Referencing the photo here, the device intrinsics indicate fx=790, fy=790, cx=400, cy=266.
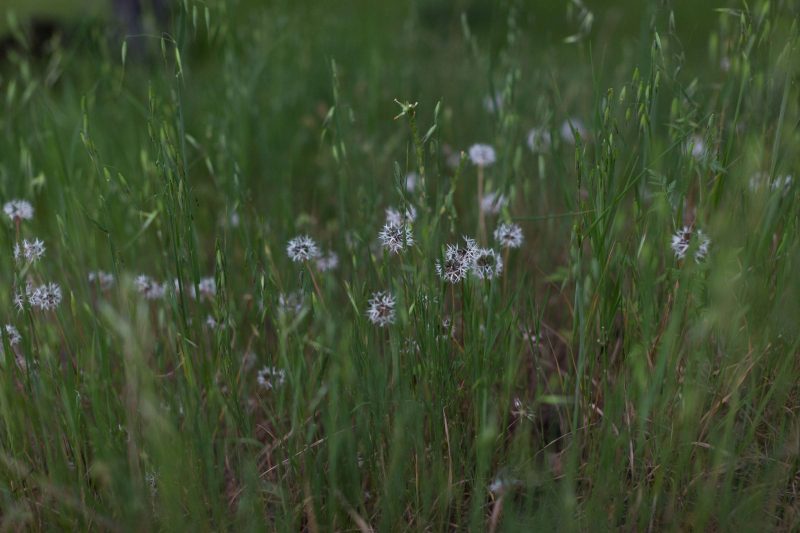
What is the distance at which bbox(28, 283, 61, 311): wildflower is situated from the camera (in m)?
1.72

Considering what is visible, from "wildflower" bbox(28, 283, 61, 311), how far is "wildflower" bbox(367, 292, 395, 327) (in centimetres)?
69

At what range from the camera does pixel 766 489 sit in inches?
54.5

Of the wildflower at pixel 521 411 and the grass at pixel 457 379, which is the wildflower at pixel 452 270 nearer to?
the grass at pixel 457 379

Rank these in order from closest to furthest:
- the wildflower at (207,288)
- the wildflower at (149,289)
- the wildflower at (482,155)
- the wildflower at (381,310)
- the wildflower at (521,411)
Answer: the wildflower at (521,411)
the wildflower at (381,310)
the wildflower at (149,289)
the wildflower at (207,288)
the wildflower at (482,155)

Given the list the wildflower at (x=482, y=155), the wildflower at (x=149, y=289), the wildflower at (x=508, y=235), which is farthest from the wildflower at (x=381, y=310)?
the wildflower at (x=482, y=155)

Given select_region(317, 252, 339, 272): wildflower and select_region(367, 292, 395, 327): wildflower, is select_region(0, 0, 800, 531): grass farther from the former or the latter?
select_region(317, 252, 339, 272): wildflower

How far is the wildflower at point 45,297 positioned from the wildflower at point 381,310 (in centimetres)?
69

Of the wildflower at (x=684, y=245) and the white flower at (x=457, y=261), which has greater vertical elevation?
the white flower at (x=457, y=261)

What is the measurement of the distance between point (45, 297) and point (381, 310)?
0.76m

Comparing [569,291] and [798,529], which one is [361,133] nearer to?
[569,291]

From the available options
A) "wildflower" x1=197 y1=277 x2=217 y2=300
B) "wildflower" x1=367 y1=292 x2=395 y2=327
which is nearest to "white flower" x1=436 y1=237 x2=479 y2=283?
"wildflower" x1=367 y1=292 x2=395 y2=327

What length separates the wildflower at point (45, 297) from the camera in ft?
5.65

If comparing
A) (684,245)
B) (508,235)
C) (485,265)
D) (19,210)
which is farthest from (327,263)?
(684,245)

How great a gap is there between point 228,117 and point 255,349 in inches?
44.8
